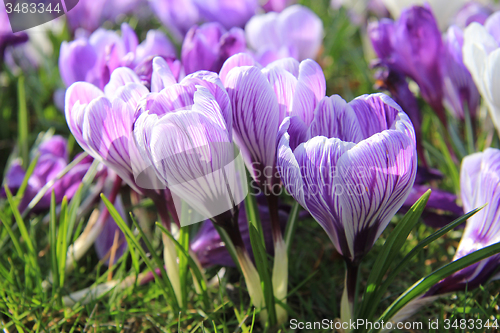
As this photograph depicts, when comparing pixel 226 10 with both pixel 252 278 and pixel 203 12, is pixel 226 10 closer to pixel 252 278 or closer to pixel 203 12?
pixel 203 12

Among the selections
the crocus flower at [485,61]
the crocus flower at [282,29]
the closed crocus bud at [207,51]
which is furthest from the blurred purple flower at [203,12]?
the crocus flower at [485,61]

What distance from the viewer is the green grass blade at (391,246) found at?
0.63 m

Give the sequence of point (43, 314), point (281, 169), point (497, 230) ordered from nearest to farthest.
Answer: point (281, 169)
point (497, 230)
point (43, 314)

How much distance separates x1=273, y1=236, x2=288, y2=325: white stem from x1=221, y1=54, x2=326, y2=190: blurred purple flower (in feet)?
0.40

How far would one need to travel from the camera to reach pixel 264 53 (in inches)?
38.8

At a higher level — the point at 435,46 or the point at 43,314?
the point at 435,46

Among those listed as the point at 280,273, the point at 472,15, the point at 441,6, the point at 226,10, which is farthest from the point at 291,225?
the point at 441,6

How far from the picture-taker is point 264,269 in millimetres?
692

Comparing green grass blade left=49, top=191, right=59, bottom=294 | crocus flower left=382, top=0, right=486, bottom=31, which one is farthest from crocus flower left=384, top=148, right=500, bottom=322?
crocus flower left=382, top=0, right=486, bottom=31

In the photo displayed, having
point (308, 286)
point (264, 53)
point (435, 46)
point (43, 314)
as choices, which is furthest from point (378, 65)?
point (43, 314)

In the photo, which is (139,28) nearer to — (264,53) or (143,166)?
(264,53)

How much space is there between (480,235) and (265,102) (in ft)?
1.49

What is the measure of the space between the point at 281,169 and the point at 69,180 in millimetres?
Answer: 702

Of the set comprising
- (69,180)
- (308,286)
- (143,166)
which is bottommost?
(308,286)
